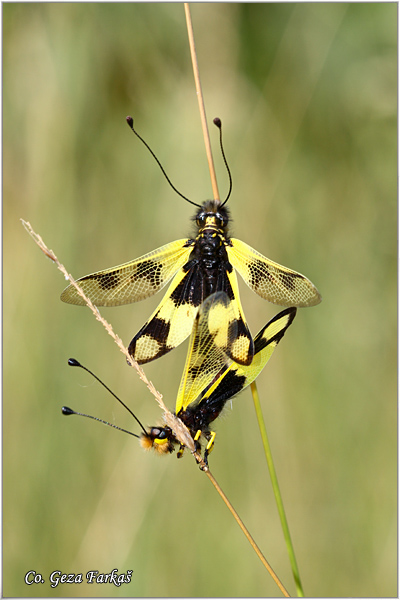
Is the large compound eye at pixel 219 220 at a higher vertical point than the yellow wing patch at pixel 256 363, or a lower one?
higher

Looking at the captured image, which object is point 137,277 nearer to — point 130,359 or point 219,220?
point 219,220

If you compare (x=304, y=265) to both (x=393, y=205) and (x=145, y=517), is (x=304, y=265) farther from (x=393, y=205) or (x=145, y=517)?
(x=145, y=517)

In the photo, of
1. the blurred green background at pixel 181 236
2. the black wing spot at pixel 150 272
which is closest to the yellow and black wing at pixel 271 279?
the black wing spot at pixel 150 272

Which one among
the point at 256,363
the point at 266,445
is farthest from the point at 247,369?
the point at 266,445

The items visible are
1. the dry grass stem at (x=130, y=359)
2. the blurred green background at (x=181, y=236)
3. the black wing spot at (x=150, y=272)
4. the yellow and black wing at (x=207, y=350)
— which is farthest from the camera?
the blurred green background at (x=181, y=236)

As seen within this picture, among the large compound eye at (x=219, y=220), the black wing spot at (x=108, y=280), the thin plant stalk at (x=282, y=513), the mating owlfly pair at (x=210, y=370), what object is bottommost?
the thin plant stalk at (x=282, y=513)

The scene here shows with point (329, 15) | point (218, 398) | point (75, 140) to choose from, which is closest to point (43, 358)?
point (75, 140)

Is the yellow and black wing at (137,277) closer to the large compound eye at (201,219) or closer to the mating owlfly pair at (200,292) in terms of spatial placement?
the mating owlfly pair at (200,292)
